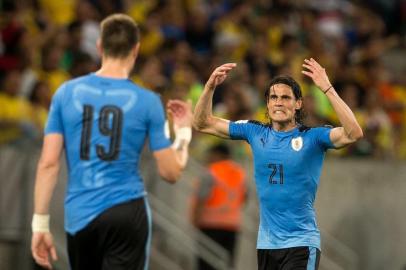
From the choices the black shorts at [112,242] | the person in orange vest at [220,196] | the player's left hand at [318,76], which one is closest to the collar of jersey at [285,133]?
the player's left hand at [318,76]

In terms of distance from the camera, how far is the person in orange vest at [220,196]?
1298 centimetres

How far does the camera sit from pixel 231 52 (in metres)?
17.3

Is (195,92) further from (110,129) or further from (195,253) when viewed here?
(110,129)

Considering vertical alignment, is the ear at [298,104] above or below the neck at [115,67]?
below

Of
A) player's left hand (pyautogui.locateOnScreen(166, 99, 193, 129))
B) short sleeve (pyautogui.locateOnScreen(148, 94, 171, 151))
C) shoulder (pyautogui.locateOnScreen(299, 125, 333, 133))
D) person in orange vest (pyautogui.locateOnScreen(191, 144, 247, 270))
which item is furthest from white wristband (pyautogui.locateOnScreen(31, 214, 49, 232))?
person in orange vest (pyautogui.locateOnScreen(191, 144, 247, 270))

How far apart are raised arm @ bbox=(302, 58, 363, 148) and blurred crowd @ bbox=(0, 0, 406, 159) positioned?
579 cm

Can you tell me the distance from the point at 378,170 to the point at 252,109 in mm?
2022

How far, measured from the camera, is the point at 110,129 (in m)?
7.30

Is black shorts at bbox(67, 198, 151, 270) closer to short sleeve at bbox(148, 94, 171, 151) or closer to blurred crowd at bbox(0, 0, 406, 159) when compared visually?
short sleeve at bbox(148, 94, 171, 151)

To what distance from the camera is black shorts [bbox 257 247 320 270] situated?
7461mm

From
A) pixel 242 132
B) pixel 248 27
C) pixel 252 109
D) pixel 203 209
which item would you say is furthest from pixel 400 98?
pixel 242 132

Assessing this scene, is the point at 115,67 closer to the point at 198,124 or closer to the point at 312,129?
the point at 198,124

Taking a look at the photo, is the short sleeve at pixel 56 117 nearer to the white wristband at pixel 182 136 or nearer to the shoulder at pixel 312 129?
the white wristband at pixel 182 136

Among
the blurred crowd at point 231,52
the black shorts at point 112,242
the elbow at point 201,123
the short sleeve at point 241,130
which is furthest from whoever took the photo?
the blurred crowd at point 231,52
